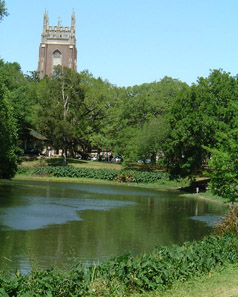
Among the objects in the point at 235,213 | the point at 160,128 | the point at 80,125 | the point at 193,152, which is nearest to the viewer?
the point at 235,213

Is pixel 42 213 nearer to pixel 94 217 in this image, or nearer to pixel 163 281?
pixel 94 217

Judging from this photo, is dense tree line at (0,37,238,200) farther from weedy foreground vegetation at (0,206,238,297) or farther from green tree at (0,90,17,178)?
weedy foreground vegetation at (0,206,238,297)

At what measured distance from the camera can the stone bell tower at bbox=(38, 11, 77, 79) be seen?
126500mm

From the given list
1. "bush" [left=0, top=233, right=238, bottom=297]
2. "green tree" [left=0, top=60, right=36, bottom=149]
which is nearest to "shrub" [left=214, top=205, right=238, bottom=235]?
"bush" [left=0, top=233, right=238, bottom=297]

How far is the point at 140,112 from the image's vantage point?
77.1 metres

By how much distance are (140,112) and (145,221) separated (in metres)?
47.5

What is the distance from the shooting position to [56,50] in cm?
12781

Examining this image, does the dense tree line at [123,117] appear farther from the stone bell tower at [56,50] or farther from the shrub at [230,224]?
the stone bell tower at [56,50]

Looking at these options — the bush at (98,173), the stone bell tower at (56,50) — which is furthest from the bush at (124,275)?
the stone bell tower at (56,50)

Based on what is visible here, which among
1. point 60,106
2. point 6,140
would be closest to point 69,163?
point 60,106

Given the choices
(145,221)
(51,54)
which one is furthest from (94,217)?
(51,54)

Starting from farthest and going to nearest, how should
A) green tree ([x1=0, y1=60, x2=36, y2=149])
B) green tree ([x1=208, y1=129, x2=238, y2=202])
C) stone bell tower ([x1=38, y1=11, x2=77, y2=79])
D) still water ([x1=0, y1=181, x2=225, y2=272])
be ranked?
1. stone bell tower ([x1=38, y1=11, x2=77, y2=79])
2. green tree ([x1=0, y1=60, x2=36, y2=149])
3. green tree ([x1=208, y1=129, x2=238, y2=202])
4. still water ([x1=0, y1=181, x2=225, y2=272])

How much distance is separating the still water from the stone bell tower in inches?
3179

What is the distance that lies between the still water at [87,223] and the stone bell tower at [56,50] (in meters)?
80.7
